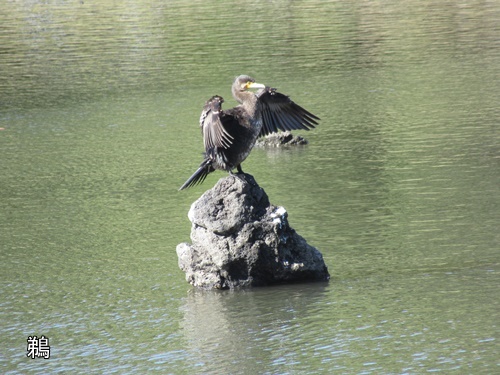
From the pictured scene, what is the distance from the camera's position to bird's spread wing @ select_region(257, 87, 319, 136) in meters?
8.61

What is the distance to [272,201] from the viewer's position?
36.1 feet

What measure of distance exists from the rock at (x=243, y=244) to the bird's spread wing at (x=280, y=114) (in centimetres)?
97

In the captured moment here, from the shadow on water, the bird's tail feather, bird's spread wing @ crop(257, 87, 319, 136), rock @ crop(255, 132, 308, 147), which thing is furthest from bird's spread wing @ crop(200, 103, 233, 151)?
rock @ crop(255, 132, 308, 147)

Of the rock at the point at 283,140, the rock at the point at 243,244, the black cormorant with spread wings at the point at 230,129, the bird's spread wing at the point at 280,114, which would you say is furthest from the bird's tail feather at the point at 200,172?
the rock at the point at 283,140

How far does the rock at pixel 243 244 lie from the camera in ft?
25.4

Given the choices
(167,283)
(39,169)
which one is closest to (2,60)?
(39,169)

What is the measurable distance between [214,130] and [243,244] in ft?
3.15

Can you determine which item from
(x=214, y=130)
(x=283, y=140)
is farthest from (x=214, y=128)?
(x=283, y=140)

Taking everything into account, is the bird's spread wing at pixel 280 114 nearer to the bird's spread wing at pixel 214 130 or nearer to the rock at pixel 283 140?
the bird's spread wing at pixel 214 130

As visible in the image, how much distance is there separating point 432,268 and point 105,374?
3125 millimetres

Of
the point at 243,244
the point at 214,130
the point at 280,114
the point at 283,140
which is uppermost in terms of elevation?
the point at 283,140

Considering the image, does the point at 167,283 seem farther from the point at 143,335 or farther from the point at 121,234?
the point at 121,234

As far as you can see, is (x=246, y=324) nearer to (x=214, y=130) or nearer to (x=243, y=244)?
(x=243, y=244)

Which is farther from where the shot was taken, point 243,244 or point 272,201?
point 272,201
